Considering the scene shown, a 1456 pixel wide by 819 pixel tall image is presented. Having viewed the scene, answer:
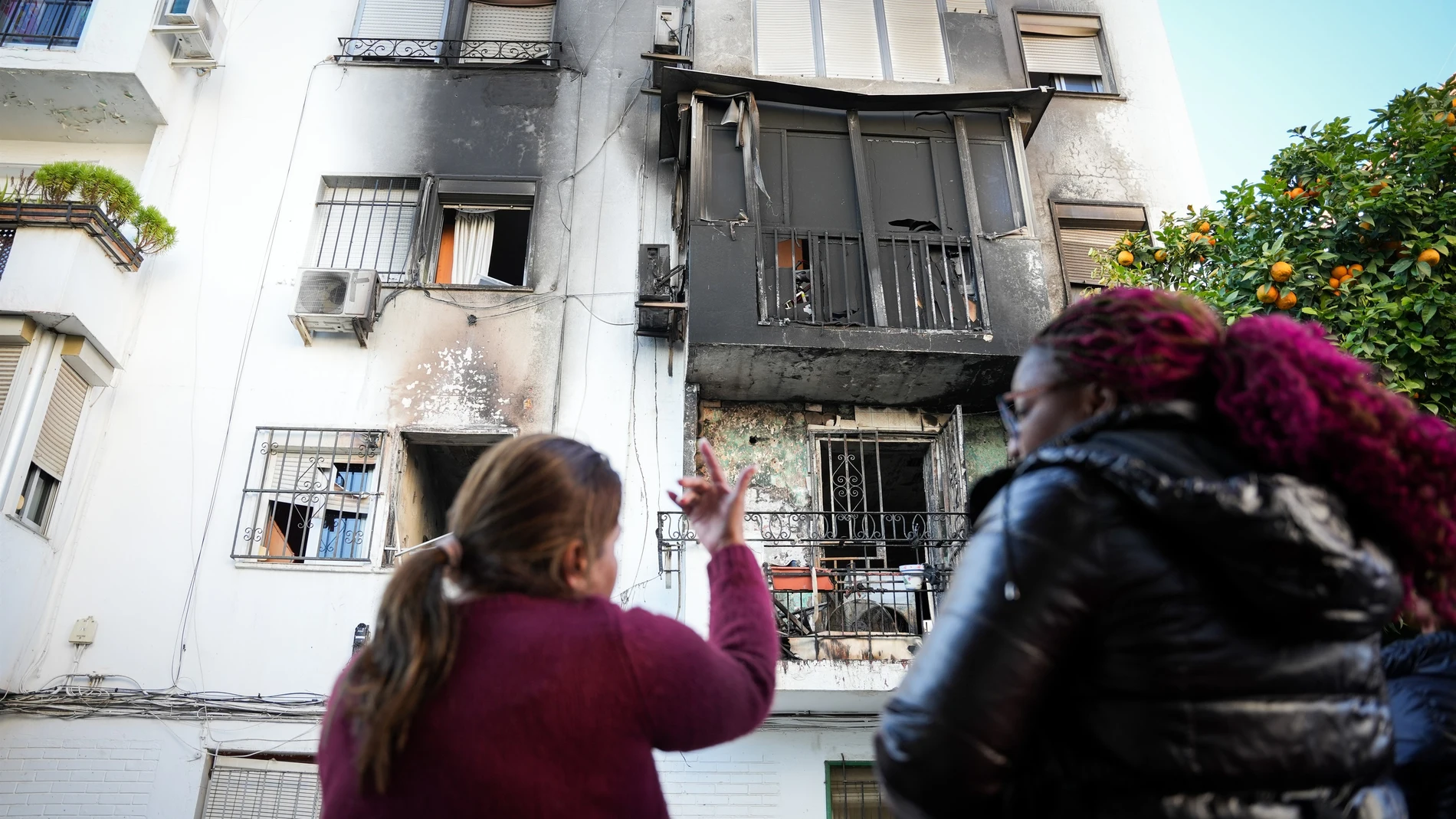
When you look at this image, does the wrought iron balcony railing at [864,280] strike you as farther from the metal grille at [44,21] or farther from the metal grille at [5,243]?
the metal grille at [44,21]

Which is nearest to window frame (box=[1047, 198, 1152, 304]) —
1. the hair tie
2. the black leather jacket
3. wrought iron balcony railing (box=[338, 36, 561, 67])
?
wrought iron balcony railing (box=[338, 36, 561, 67])

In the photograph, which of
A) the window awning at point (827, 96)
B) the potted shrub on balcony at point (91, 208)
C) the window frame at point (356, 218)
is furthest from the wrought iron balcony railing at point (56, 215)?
the window awning at point (827, 96)

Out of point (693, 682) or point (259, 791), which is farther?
point (259, 791)

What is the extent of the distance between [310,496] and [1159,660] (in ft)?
28.2


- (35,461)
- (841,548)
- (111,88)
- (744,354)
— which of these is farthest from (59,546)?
(841,548)

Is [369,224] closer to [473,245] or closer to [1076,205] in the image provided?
[473,245]

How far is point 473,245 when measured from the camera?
10.2m

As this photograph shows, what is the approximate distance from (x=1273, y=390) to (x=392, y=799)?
145cm

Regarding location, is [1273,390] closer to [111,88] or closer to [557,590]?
[557,590]

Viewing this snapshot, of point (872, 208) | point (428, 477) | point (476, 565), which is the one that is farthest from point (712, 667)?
point (428, 477)

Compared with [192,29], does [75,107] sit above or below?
below

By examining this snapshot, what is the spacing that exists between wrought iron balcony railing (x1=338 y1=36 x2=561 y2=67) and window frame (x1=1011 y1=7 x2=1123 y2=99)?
5659mm

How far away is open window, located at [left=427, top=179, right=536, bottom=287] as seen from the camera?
33.1 feet

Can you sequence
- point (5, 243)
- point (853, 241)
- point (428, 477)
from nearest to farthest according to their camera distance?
point (5, 243) < point (853, 241) < point (428, 477)
